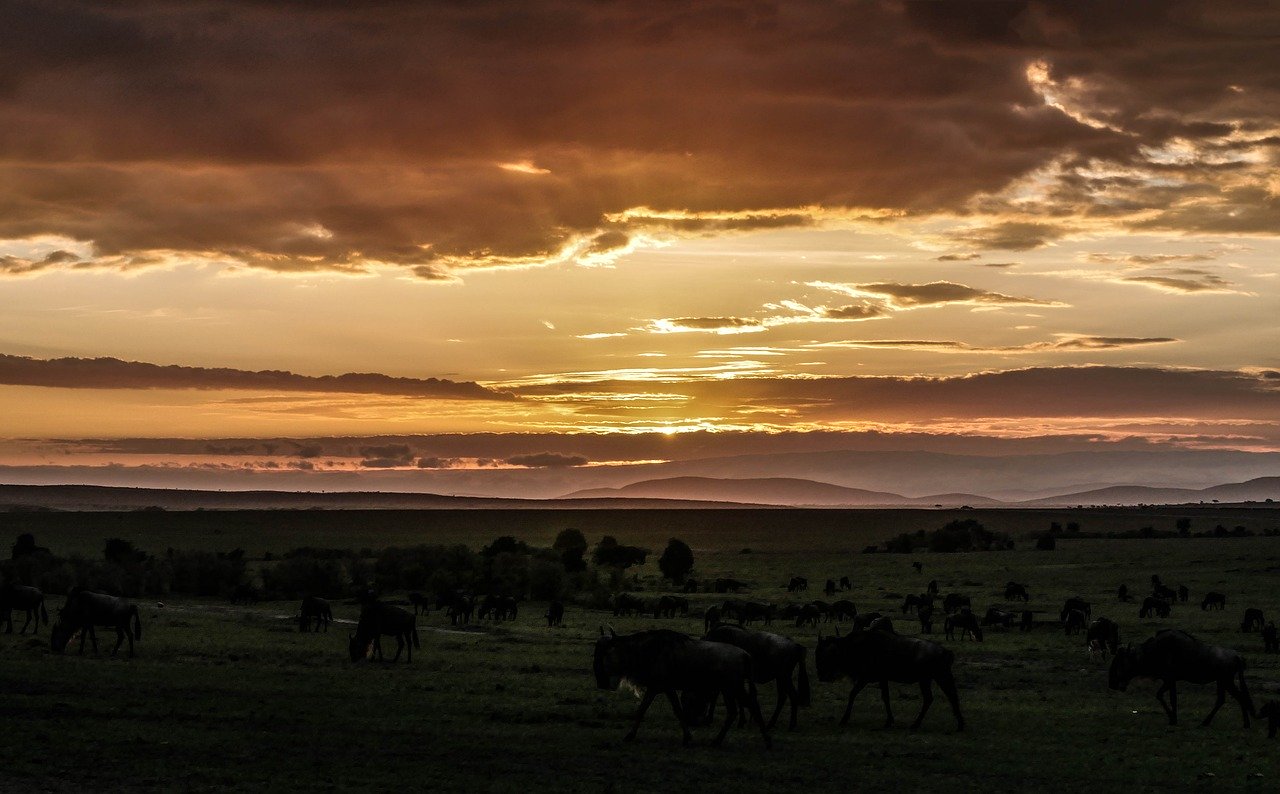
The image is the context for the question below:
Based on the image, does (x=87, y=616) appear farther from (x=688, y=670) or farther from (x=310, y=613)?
(x=688, y=670)

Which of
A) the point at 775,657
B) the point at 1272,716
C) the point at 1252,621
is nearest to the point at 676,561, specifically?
the point at 1252,621

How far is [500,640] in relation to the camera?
152 ft

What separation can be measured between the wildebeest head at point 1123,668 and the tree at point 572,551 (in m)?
54.3

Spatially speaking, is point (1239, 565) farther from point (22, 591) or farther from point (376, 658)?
point (22, 591)

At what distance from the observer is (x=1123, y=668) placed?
29.3 meters

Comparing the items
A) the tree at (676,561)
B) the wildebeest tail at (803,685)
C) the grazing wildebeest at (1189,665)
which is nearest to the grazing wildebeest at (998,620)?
the grazing wildebeest at (1189,665)

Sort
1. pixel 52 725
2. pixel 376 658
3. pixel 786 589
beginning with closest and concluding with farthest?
pixel 52 725 → pixel 376 658 → pixel 786 589

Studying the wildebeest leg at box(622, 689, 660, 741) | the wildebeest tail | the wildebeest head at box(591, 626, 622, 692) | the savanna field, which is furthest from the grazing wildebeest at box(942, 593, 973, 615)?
the wildebeest leg at box(622, 689, 660, 741)

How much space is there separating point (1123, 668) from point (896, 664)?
7234mm

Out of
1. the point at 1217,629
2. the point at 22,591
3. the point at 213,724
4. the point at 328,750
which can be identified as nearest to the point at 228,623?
the point at 22,591

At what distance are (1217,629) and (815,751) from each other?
35.0 meters

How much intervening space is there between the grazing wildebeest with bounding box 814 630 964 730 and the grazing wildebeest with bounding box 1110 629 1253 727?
16.4 feet

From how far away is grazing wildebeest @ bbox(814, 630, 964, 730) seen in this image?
25438mm

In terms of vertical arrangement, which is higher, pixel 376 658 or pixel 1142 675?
pixel 1142 675
